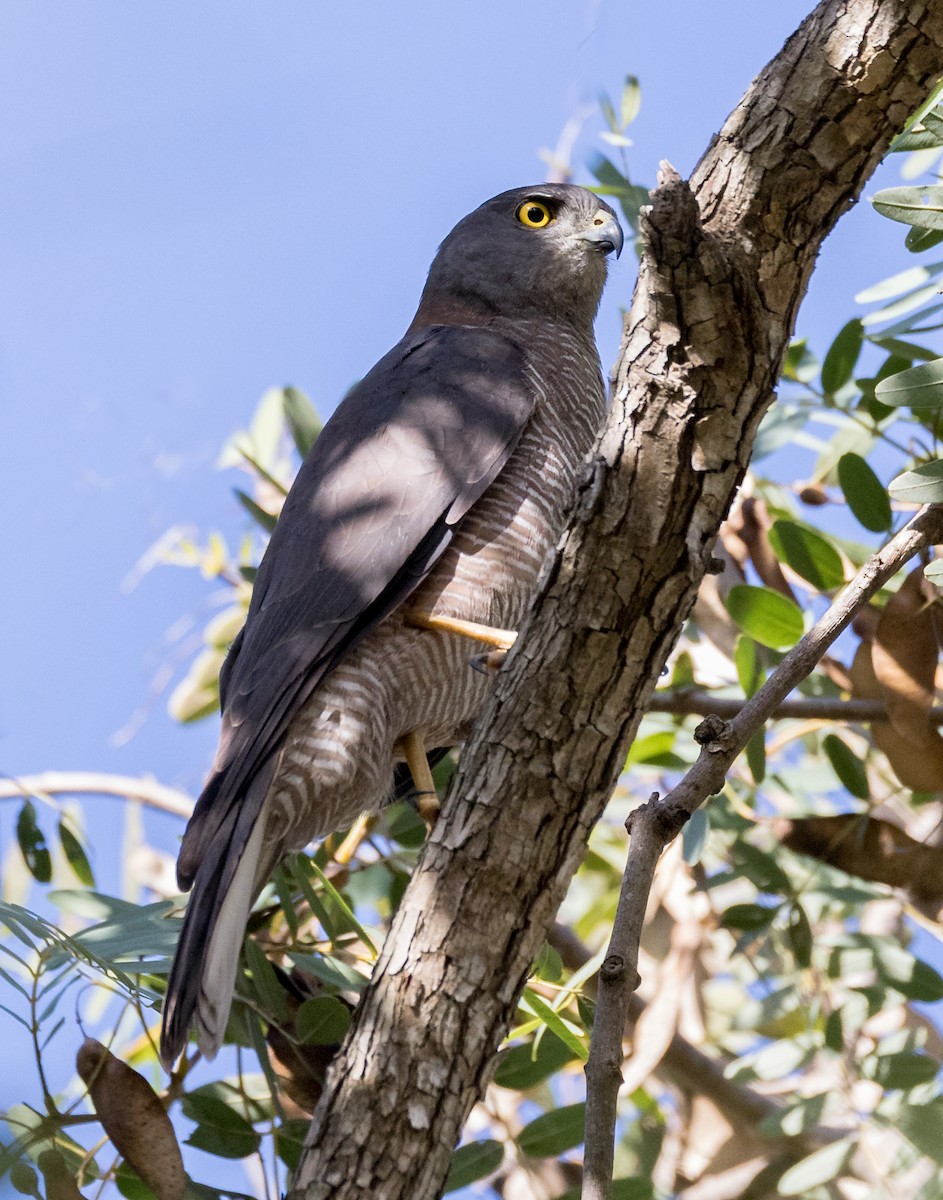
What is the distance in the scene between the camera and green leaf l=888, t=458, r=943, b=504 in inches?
115

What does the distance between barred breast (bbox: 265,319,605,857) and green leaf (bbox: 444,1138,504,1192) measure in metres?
0.84

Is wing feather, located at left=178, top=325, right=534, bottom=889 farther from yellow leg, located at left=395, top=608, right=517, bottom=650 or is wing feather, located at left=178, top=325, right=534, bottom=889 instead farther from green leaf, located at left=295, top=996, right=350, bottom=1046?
green leaf, located at left=295, top=996, right=350, bottom=1046

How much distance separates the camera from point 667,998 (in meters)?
3.86

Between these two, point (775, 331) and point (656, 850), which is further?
point (775, 331)

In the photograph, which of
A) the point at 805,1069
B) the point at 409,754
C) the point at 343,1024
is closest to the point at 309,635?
the point at 409,754

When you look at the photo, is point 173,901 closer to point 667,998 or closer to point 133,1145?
point 133,1145

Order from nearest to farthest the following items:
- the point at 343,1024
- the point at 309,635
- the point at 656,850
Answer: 1. the point at 656,850
2. the point at 343,1024
3. the point at 309,635

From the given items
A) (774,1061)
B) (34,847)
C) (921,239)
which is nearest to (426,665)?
(34,847)

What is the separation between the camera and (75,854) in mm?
3721

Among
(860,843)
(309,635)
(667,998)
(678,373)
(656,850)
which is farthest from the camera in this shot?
(667,998)

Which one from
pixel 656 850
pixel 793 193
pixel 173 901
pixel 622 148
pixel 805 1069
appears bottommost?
pixel 656 850

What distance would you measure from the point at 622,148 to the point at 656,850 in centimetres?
246

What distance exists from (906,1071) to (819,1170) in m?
0.33

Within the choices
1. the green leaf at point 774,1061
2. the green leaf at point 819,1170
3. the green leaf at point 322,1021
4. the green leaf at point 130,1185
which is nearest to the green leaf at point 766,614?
the green leaf at point 774,1061
